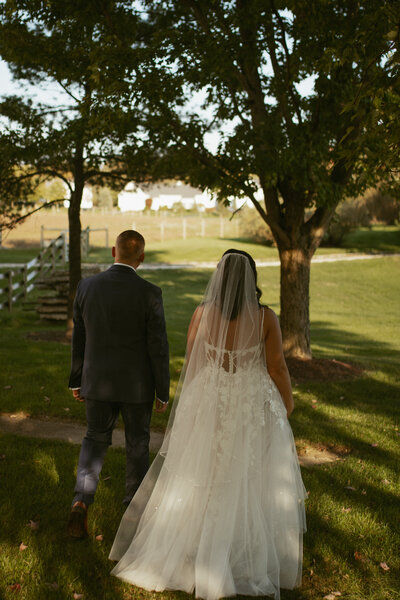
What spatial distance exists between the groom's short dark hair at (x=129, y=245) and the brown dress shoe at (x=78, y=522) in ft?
5.95

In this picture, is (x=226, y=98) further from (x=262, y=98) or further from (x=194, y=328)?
(x=194, y=328)

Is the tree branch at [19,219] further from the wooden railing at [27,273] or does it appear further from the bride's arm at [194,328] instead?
the bride's arm at [194,328]

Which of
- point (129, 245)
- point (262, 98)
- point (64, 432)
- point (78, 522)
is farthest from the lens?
point (262, 98)

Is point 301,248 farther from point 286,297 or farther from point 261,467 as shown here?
point 261,467

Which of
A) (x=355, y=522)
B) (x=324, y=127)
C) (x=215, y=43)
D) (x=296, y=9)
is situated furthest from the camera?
(x=324, y=127)

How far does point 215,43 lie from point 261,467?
6790 millimetres

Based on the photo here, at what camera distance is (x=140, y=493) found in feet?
13.3

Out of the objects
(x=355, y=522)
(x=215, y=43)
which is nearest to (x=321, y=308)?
(x=215, y=43)

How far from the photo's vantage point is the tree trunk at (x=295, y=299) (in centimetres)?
1023

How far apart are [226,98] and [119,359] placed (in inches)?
300

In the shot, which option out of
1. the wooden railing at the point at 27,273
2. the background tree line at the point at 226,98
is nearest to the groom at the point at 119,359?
the background tree line at the point at 226,98

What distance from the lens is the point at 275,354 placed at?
13.1ft

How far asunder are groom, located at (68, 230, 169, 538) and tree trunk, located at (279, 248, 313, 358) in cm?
630

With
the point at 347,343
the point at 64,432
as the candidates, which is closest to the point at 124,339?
the point at 64,432
